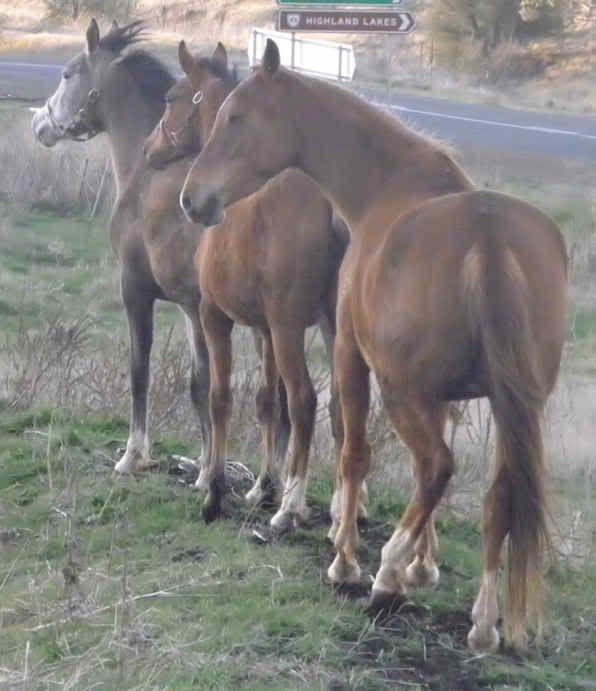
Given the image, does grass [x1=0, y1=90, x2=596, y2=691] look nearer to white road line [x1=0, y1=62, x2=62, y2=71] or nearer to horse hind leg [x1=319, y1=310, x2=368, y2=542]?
horse hind leg [x1=319, y1=310, x2=368, y2=542]

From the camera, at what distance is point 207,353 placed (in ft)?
26.2

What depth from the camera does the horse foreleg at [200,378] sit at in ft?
26.0

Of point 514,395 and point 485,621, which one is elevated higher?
point 514,395

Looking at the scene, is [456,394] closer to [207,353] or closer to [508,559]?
[508,559]

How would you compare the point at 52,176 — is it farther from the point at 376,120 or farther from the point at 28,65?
the point at 28,65

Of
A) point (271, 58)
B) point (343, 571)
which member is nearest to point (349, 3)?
point (271, 58)

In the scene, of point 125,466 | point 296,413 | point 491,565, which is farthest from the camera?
point 125,466

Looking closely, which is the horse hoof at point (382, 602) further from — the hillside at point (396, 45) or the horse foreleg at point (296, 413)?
the hillside at point (396, 45)

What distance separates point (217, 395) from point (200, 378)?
752 millimetres

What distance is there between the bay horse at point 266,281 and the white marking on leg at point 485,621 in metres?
1.63

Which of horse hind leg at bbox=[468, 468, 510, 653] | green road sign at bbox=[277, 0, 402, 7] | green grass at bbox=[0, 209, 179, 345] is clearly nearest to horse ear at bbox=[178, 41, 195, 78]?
horse hind leg at bbox=[468, 468, 510, 653]

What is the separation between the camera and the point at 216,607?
5820 millimetres

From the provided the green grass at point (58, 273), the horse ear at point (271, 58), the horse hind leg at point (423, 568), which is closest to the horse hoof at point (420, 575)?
the horse hind leg at point (423, 568)

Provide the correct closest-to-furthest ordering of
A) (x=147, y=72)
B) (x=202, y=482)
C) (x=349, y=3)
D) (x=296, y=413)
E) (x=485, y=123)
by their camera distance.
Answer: (x=296, y=413), (x=202, y=482), (x=147, y=72), (x=349, y=3), (x=485, y=123)
